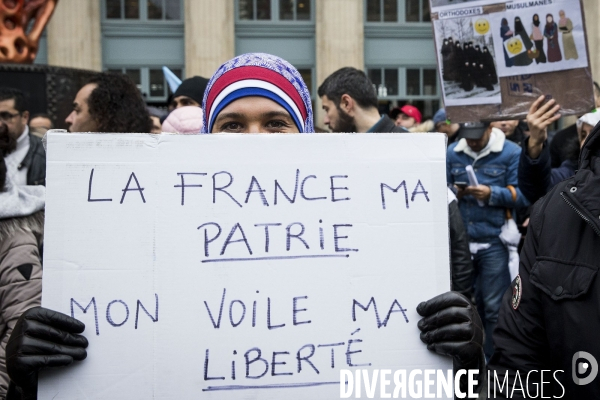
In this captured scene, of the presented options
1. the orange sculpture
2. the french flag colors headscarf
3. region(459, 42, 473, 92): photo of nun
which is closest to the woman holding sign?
the french flag colors headscarf

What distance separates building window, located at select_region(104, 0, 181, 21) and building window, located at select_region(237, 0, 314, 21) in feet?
5.11

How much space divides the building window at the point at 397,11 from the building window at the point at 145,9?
4.70m

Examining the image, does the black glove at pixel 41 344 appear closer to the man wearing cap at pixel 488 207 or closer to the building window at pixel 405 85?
the man wearing cap at pixel 488 207

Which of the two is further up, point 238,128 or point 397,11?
point 397,11

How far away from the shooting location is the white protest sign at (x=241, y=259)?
5.21 ft

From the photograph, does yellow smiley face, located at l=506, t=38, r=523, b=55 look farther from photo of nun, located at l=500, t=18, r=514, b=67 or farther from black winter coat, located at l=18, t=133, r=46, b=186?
black winter coat, located at l=18, t=133, r=46, b=186

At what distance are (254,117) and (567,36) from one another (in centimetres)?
221

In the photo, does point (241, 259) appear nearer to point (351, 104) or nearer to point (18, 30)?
point (351, 104)

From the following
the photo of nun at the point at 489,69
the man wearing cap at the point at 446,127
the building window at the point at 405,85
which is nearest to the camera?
the photo of nun at the point at 489,69

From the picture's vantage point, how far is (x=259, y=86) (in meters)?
2.08

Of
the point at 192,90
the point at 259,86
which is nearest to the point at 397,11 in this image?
the point at 192,90

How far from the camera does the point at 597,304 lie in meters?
1.66

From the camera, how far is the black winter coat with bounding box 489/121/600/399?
5.50ft

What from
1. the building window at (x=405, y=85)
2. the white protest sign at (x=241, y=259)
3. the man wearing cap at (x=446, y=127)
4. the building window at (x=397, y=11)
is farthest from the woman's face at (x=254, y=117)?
the building window at (x=397, y=11)
